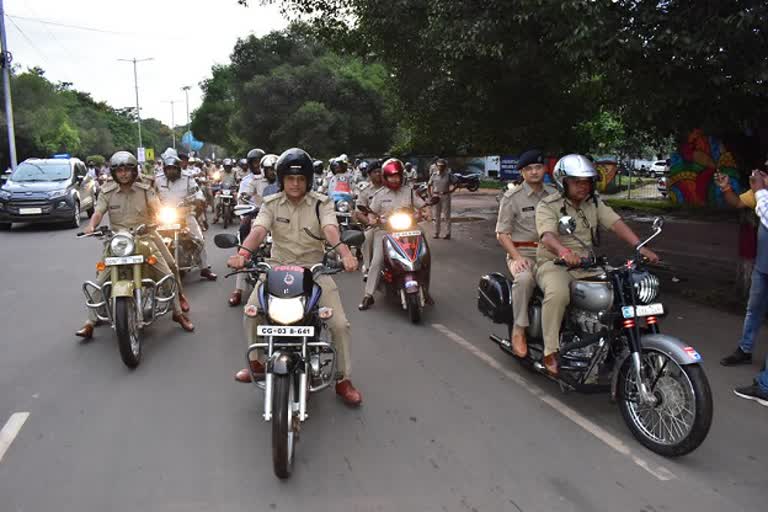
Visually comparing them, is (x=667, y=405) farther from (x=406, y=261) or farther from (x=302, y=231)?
(x=406, y=261)

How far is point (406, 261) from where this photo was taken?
7.17 m

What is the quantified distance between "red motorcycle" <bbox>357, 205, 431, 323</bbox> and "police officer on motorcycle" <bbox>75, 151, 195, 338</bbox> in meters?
2.43

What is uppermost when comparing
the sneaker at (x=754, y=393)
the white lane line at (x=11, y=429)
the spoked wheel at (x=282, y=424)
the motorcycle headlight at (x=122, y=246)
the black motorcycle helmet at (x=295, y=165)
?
the black motorcycle helmet at (x=295, y=165)

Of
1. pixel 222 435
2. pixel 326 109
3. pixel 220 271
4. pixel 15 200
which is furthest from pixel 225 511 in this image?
pixel 326 109

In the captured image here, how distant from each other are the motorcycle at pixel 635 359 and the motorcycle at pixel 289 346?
1.67m

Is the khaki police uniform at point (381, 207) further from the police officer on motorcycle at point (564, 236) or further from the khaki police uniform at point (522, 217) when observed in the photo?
A: the police officer on motorcycle at point (564, 236)

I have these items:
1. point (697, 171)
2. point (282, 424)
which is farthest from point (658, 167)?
point (282, 424)

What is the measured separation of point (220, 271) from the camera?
10.3 m

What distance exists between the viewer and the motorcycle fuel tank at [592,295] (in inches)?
172

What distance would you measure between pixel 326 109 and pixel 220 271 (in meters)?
28.1

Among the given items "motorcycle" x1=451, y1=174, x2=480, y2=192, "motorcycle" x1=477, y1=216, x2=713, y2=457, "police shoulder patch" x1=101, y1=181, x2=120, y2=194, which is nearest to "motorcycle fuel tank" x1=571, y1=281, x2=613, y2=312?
"motorcycle" x1=477, y1=216, x2=713, y2=457

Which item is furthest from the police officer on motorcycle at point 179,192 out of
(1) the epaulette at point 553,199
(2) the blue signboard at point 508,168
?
(2) the blue signboard at point 508,168

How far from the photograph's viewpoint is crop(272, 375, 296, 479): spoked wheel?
352 cm

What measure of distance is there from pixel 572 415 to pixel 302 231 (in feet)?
7.65
